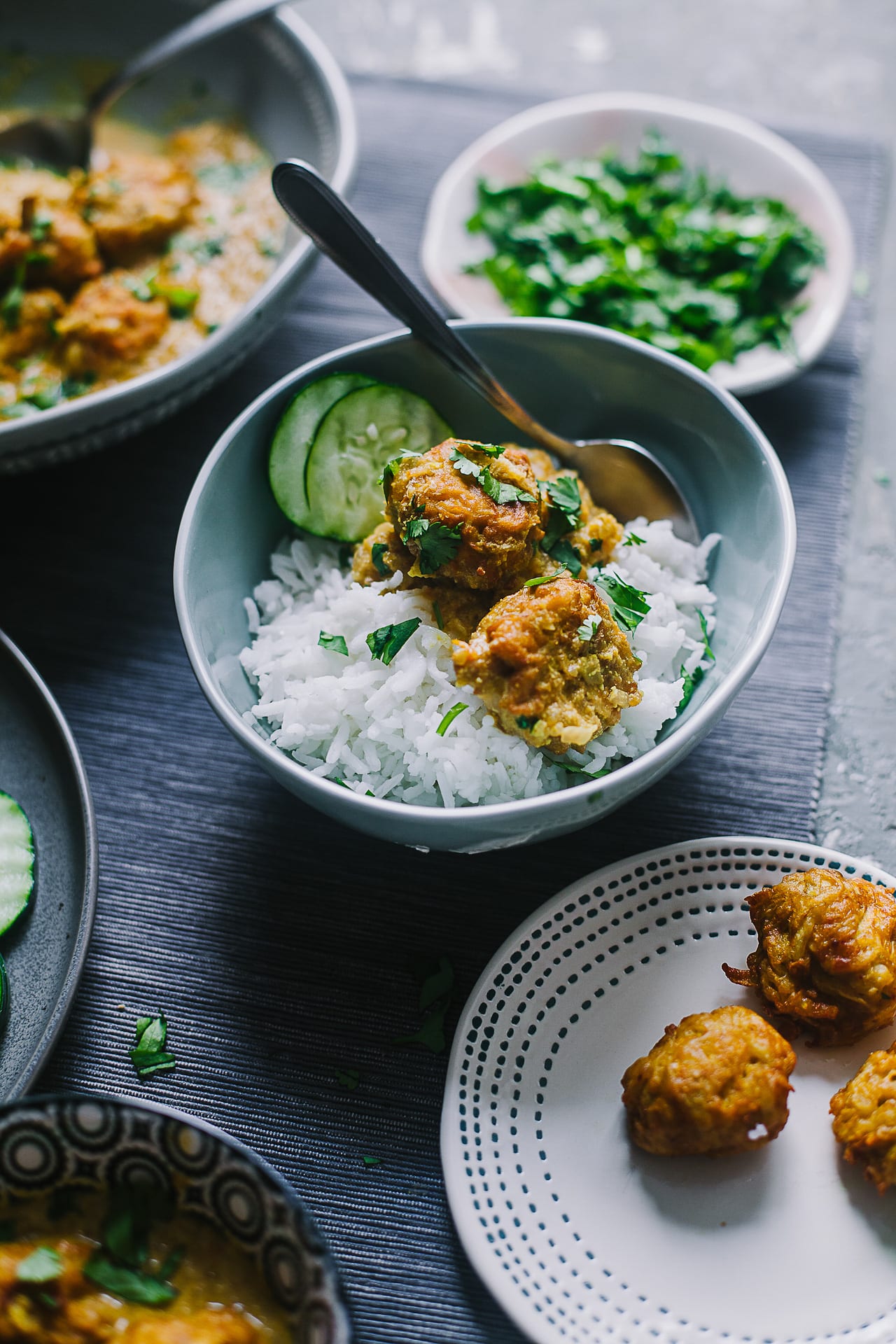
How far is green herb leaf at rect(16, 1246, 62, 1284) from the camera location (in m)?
2.26

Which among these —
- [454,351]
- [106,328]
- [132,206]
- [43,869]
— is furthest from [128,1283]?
[132,206]

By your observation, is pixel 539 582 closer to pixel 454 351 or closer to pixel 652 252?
pixel 454 351

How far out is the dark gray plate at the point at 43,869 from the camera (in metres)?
2.67

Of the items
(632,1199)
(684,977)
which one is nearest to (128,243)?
(684,977)

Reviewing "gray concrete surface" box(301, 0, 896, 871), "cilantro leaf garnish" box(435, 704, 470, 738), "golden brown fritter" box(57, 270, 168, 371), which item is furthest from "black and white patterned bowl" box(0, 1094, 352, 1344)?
"gray concrete surface" box(301, 0, 896, 871)

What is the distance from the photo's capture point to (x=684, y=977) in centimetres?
281

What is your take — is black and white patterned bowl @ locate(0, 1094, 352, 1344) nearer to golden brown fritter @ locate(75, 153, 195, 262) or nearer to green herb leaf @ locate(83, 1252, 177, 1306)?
green herb leaf @ locate(83, 1252, 177, 1306)

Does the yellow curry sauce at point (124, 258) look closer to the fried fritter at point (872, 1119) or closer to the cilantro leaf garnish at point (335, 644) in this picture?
the cilantro leaf garnish at point (335, 644)

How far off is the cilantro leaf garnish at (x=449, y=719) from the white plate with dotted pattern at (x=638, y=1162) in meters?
0.52

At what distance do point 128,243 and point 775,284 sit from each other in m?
2.29

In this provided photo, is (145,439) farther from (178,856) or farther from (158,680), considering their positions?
(178,856)

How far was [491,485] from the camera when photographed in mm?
2758

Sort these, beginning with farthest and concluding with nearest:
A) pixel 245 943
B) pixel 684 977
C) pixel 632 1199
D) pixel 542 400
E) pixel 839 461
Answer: pixel 839 461
pixel 542 400
pixel 245 943
pixel 684 977
pixel 632 1199

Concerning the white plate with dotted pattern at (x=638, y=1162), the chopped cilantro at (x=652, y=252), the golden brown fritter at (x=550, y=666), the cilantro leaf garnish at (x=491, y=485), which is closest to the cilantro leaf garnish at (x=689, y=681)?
the golden brown fritter at (x=550, y=666)
